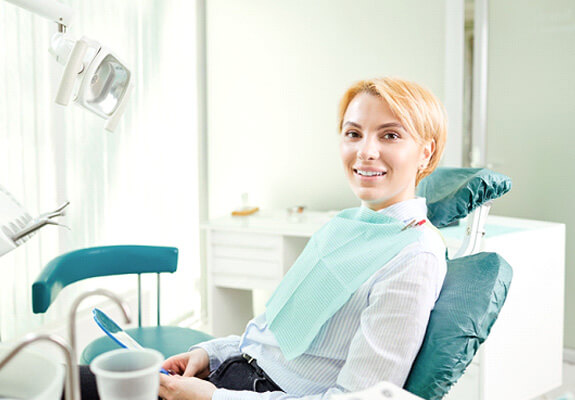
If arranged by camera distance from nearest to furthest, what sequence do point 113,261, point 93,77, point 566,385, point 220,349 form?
point 93,77, point 220,349, point 113,261, point 566,385

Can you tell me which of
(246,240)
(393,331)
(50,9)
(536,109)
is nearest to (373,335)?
(393,331)

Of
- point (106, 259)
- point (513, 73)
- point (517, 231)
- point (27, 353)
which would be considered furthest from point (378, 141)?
point (513, 73)

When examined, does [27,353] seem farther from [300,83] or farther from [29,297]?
[300,83]

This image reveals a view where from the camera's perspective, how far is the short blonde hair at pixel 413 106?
1.14m

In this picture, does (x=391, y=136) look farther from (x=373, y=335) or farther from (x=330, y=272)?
(x=373, y=335)

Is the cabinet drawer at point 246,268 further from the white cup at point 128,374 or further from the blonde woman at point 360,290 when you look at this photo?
the white cup at point 128,374

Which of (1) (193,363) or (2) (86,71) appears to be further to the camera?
(1) (193,363)

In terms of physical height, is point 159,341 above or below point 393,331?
below

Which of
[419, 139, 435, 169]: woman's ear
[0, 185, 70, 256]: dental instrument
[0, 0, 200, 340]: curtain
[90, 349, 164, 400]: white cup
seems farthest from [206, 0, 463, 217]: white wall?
[90, 349, 164, 400]: white cup

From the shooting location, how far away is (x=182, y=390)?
3.57 ft

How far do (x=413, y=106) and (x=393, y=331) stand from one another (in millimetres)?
476

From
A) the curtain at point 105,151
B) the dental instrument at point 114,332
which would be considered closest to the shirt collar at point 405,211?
the dental instrument at point 114,332

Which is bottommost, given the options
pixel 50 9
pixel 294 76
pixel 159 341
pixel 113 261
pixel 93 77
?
pixel 159 341

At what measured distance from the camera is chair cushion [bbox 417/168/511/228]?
122 cm
